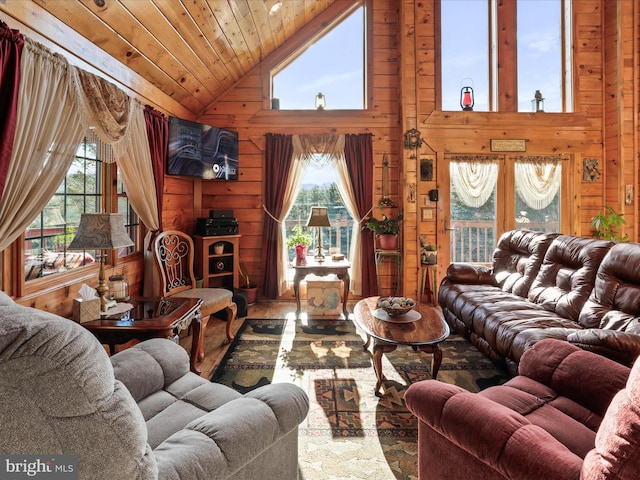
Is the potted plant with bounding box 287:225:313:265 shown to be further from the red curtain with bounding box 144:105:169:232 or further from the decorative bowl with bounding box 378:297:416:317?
the decorative bowl with bounding box 378:297:416:317

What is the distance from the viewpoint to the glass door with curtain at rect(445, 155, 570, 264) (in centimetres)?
470

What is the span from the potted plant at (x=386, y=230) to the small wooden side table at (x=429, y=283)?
0.56 m

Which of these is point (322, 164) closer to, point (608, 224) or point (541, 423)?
point (608, 224)

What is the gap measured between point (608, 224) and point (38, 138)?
5.88 m

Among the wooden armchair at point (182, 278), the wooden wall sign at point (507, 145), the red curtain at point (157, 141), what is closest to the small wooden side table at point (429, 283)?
the wooden wall sign at point (507, 145)

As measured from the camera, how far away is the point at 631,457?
75cm

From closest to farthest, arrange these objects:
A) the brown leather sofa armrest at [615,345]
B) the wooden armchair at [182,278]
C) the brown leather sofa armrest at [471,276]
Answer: the brown leather sofa armrest at [615,345] → the wooden armchair at [182,278] → the brown leather sofa armrest at [471,276]

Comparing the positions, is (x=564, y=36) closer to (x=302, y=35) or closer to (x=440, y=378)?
(x=302, y=35)

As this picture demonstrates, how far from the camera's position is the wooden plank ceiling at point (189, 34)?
2442 millimetres

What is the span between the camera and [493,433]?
41.0 inches

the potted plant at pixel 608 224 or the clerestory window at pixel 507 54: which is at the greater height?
the clerestory window at pixel 507 54

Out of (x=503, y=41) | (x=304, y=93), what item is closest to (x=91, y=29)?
(x=304, y=93)

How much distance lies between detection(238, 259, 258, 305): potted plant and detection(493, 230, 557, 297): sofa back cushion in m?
2.89

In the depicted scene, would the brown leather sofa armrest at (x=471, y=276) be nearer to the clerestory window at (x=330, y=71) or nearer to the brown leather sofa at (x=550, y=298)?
the brown leather sofa at (x=550, y=298)
